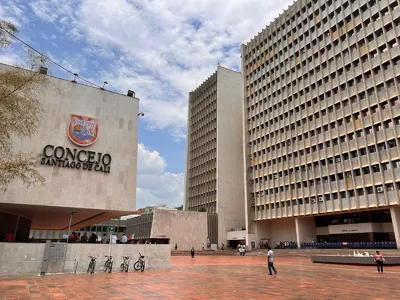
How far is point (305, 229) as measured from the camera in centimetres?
5181

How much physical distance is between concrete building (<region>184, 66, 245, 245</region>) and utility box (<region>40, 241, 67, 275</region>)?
49493 mm

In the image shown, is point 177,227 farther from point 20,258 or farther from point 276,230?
point 20,258

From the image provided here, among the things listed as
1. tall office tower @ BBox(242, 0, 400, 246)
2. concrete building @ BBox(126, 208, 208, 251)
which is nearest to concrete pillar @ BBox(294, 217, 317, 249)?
tall office tower @ BBox(242, 0, 400, 246)

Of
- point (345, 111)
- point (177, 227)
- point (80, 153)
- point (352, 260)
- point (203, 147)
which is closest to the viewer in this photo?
point (80, 153)

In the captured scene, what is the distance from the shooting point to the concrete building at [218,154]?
69875mm

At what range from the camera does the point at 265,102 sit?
200ft

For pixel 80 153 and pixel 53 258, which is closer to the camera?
pixel 53 258

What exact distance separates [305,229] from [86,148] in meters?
41.4

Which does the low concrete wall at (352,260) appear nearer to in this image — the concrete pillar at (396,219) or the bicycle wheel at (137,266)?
the bicycle wheel at (137,266)

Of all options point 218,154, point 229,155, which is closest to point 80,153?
point 218,154

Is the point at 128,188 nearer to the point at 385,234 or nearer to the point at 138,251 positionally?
the point at 138,251

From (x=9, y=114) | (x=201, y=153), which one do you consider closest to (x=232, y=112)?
(x=201, y=153)

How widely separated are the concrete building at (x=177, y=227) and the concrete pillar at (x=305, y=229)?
19.7m

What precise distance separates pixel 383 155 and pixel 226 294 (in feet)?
120
